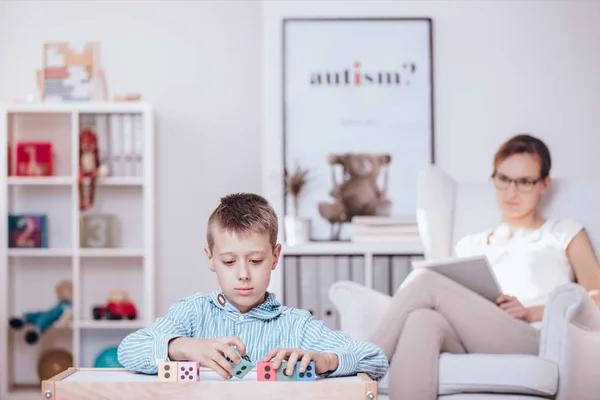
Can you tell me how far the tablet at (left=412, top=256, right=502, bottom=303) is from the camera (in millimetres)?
2666

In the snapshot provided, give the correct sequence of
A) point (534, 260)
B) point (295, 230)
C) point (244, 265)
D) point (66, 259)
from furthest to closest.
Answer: point (66, 259), point (295, 230), point (534, 260), point (244, 265)

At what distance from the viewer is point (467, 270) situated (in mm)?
2684

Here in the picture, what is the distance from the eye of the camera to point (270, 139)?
159 inches

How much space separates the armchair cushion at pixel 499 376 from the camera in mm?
2346

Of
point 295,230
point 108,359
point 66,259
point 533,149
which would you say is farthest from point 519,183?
point 66,259

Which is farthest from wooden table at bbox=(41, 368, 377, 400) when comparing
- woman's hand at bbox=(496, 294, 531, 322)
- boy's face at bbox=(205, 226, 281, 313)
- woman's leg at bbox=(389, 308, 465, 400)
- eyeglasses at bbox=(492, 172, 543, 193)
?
eyeglasses at bbox=(492, 172, 543, 193)

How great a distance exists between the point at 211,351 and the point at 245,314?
252 millimetres

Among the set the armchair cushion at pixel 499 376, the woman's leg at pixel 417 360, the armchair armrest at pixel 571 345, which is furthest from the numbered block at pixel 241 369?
the armchair armrest at pixel 571 345

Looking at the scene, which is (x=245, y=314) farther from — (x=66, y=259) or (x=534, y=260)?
(x=66, y=259)

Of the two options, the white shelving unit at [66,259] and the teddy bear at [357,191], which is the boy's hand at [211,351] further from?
the white shelving unit at [66,259]

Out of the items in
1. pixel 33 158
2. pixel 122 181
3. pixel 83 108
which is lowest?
pixel 122 181

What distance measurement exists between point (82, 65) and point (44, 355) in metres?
1.42

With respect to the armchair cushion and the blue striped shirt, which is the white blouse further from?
the blue striped shirt

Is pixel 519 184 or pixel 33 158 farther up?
pixel 33 158
